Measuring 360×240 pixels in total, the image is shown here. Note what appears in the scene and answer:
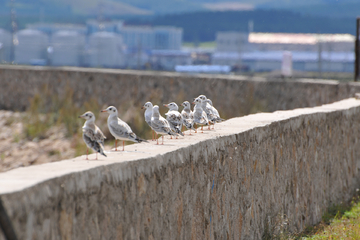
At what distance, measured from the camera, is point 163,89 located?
21453 millimetres

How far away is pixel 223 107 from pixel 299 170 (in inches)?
467

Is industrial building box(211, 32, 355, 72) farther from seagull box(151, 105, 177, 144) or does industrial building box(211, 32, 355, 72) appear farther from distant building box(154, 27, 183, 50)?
seagull box(151, 105, 177, 144)

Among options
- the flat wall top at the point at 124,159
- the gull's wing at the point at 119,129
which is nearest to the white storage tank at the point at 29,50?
the flat wall top at the point at 124,159

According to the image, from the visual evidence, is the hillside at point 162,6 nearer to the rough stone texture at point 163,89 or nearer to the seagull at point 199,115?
the rough stone texture at point 163,89

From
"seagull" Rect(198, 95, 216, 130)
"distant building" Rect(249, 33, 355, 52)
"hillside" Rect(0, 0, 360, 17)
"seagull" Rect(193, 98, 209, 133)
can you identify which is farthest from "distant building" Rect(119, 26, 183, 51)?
"seagull" Rect(193, 98, 209, 133)

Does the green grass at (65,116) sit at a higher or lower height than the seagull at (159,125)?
lower

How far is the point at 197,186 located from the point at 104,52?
51.8 metres

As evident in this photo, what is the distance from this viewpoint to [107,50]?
187 ft

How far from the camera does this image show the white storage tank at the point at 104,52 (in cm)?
5119

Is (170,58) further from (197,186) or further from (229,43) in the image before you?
(197,186)

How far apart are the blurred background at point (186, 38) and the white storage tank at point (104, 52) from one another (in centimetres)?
10

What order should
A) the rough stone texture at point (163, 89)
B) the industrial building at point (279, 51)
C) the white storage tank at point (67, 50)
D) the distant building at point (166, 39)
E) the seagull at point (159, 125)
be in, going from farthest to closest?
the distant building at point (166, 39)
the industrial building at point (279, 51)
the white storage tank at point (67, 50)
the rough stone texture at point (163, 89)
the seagull at point (159, 125)

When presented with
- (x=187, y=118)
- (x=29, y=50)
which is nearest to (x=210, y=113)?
(x=187, y=118)

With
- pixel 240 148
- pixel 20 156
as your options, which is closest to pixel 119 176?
pixel 240 148
